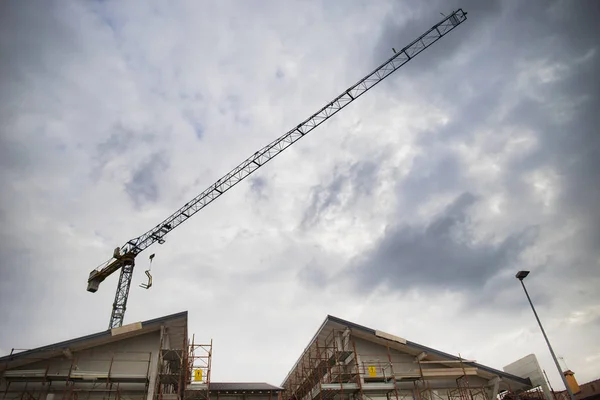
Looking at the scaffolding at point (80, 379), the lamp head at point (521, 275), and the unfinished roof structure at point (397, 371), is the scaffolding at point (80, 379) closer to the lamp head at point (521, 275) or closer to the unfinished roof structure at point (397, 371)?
the unfinished roof structure at point (397, 371)

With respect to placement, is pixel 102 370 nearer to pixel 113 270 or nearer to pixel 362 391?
pixel 362 391

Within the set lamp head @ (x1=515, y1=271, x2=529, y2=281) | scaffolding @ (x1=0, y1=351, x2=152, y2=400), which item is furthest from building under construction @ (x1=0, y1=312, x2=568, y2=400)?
lamp head @ (x1=515, y1=271, x2=529, y2=281)

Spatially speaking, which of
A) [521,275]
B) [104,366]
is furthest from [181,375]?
[521,275]

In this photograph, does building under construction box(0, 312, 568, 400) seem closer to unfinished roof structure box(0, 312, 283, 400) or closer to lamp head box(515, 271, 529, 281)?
unfinished roof structure box(0, 312, 283, 400)

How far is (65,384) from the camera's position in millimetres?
20875

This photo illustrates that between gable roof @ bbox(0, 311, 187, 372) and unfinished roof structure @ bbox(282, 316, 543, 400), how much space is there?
9060 millimetres

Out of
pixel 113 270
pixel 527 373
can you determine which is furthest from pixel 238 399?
pixel 113 270

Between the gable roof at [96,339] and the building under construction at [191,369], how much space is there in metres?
0.05

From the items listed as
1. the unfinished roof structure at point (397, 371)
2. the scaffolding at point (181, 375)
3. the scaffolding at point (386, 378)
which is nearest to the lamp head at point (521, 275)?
the scaffolding at point (386, 378)

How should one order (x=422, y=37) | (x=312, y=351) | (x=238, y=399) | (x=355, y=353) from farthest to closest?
(x=422, y=37), (x=238, y=399), (x=312, y=351), (x=355, y=353)

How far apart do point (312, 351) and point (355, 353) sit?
5792mm

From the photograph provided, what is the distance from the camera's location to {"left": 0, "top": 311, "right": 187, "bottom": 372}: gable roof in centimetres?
2020

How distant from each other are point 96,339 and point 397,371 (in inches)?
700

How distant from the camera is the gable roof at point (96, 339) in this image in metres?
20.2
